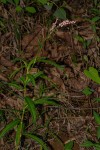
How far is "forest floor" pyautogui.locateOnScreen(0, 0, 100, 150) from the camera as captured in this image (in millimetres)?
2939

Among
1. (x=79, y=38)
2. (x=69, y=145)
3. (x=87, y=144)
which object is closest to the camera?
(x=87, y=144)

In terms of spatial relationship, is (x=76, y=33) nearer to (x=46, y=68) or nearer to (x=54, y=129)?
(x=46, y=68)

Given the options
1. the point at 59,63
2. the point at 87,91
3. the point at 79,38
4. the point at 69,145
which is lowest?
the point at 69,145

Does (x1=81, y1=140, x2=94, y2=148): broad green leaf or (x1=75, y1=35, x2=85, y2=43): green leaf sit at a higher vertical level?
(x1=75, y1=35, x2=85, y2=43): green leaf

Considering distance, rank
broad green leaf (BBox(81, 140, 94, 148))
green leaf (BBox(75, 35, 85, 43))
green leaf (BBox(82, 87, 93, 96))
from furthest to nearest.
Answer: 1. green leaf (BBox(75, 35, 85, 43))
2. green leaf (BBox(82, 87, 93, 96))
3. broad green leaf (BBox(81, 140, 94, 148))

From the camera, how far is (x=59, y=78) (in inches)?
133

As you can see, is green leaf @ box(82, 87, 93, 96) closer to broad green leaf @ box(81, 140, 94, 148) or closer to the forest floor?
the forest floor

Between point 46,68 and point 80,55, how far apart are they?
471 mm

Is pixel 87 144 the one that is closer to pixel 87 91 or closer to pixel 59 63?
pixel 87 91

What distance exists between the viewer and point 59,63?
360cm

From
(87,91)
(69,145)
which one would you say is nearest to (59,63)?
(87,91)

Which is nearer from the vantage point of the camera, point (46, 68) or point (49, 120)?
point (49, 120)

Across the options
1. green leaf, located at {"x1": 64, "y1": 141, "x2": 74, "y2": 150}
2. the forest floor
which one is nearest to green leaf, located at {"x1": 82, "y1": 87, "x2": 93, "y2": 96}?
the forest floor

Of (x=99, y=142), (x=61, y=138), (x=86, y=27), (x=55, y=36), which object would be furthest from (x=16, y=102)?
(x=86, y=27)
